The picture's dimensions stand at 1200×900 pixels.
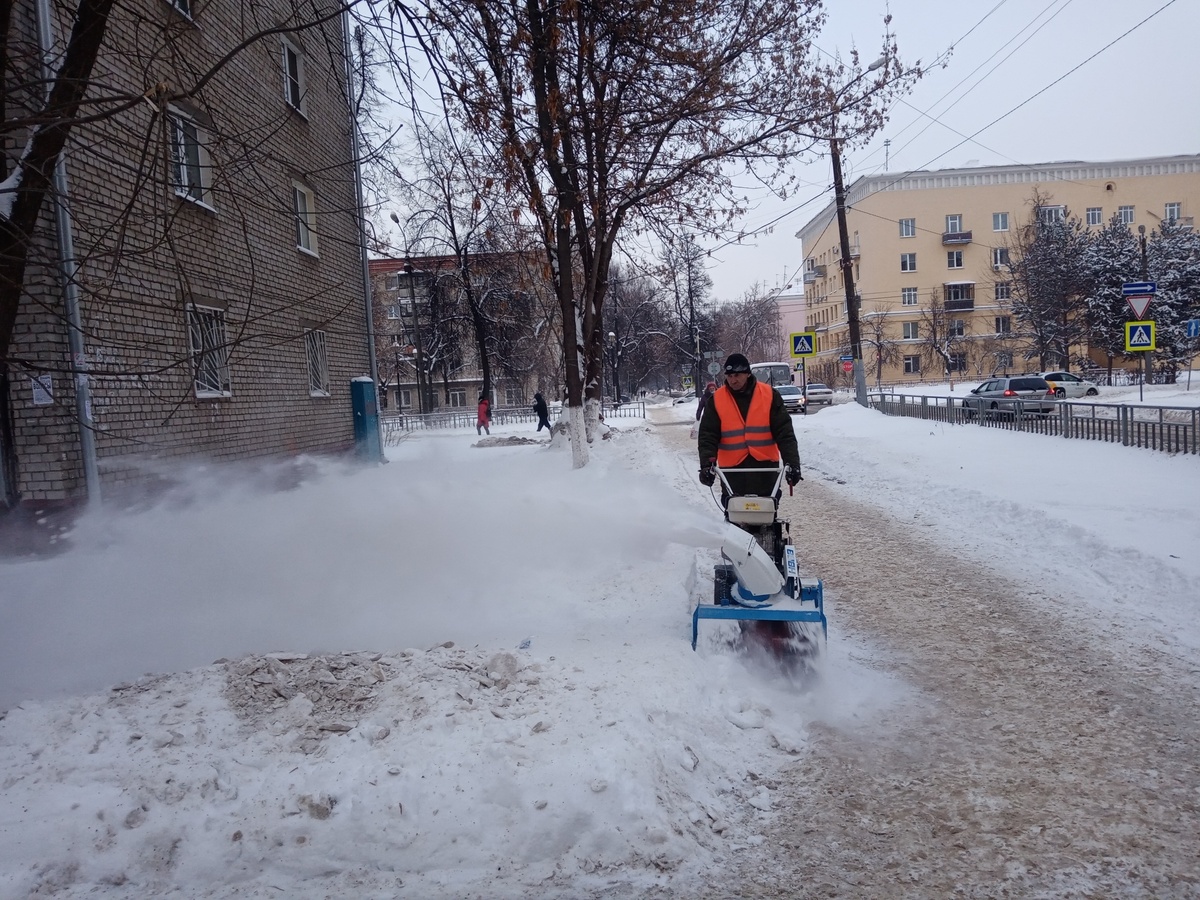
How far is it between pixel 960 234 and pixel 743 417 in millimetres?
68519

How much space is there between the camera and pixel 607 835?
11.4 ft

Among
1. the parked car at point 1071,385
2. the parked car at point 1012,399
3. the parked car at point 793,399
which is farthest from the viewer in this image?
the parked car at point 793,399

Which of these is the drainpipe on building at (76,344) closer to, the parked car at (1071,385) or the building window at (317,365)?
the building window at (317,365)

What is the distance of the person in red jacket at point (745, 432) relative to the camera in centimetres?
545

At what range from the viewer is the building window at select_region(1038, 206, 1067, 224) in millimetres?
50656

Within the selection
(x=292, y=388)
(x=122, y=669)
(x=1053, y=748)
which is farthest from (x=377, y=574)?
(x=292, y=388)

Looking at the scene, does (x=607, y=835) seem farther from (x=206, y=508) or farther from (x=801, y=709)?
(x=206, y=508)

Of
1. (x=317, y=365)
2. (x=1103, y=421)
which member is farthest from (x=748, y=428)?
A: (x=317, y=365)

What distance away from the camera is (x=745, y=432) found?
5.48 meters

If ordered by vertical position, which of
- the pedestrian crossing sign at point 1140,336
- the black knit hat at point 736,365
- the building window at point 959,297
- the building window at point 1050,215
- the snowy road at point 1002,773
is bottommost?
the snowy road at point 1002,773

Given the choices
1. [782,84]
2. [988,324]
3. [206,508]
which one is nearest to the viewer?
[206,508]

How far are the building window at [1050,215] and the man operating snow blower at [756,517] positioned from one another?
2135 inches

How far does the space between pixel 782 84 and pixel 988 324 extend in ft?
202

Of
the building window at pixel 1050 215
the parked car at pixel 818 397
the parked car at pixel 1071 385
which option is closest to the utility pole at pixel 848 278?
the parked car at pixel 1071 385
